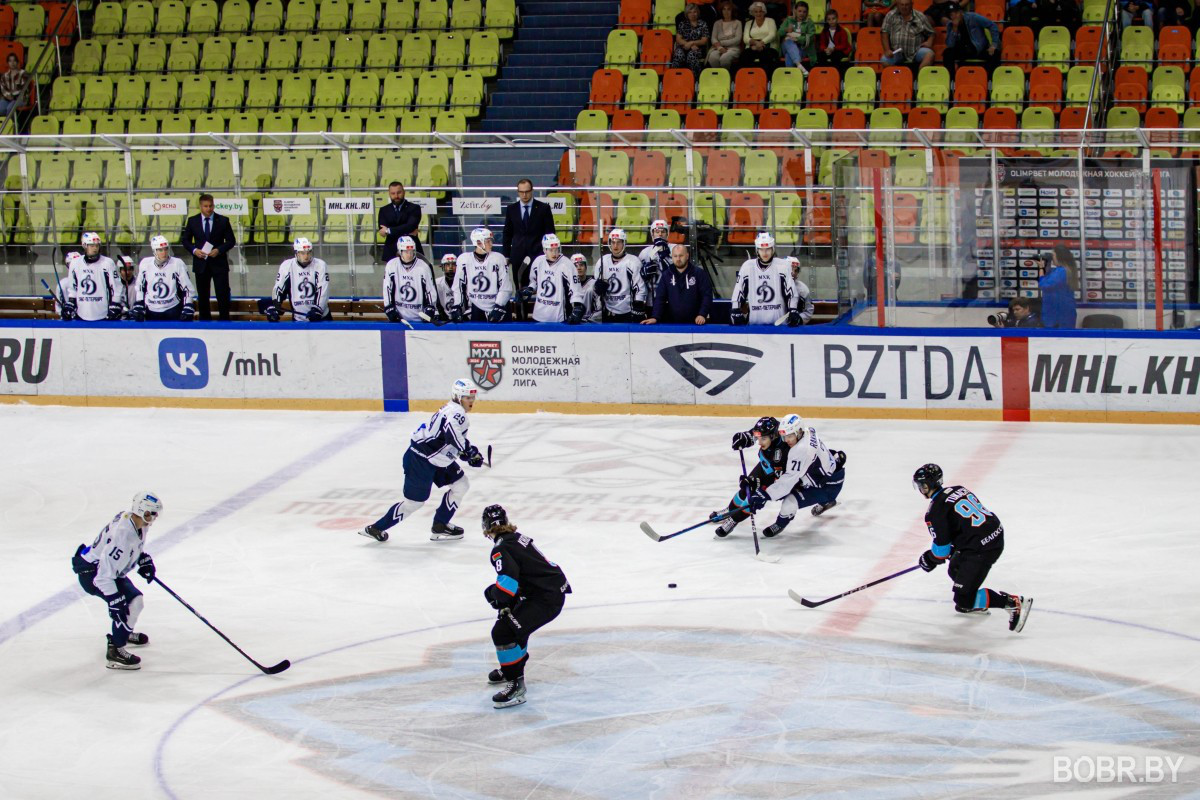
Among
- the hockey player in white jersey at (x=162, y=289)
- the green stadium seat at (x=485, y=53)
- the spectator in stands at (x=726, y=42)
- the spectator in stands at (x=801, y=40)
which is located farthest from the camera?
the green stadium seat at (x=485, y=53)

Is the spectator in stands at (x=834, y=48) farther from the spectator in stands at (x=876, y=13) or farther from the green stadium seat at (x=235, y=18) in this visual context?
the green stadium seat at (x=235, y=18)

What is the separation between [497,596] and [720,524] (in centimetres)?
367

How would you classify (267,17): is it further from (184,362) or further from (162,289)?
(184,362)

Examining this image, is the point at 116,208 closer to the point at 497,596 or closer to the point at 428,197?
the point at 428,197

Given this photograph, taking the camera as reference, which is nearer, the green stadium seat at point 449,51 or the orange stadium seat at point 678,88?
the orange stadium seat at point 678,88

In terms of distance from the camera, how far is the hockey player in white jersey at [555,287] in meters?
15.4

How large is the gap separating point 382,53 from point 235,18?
2824mm

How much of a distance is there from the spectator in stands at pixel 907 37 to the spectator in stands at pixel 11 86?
12.8 meters

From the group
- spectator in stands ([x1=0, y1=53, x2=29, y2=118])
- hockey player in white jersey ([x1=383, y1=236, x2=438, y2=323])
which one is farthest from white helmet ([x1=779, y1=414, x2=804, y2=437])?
spectator in stands ([x1=0, y1=53, x2=29, y2=118])

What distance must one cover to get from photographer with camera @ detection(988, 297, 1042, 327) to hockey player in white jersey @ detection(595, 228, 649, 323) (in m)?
3.54

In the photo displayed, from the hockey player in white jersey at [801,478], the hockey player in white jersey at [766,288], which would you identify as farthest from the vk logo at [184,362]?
the hockey player in white jersey at [801,478]

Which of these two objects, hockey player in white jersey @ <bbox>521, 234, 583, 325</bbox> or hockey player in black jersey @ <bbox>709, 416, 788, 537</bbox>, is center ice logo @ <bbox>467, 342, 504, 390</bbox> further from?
hockey player in black jersey @ <bbox>709, 416, 788, 537</bbox>

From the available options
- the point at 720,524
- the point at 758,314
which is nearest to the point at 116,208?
the point at 758,314

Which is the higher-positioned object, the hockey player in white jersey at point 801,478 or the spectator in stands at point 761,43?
the spectator in stands at point 761,43
